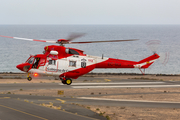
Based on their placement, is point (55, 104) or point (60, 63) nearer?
point (55, 104)

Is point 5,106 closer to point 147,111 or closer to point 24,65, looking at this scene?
point 24,65

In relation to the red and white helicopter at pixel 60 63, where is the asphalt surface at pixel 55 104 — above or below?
below

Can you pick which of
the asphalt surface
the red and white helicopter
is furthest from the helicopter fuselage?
the asphalt surface

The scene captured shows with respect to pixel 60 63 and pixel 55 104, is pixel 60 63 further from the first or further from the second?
pixel 55 104

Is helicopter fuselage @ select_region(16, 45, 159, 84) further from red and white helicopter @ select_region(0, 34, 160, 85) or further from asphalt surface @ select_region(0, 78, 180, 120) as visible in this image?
asphalt surface @ select_region(0, 78, 180, 120)

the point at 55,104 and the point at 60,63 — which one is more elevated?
the point at 60,63

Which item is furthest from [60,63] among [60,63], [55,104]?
[55,104]

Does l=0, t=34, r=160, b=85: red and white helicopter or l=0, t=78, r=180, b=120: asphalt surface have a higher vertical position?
l=0, t=34, r=160, b=85: red and white helicopter

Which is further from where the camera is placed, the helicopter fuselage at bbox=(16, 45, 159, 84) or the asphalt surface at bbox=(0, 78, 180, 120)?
the helicopter fuselage at bbox=(16, 45, 159, 84)

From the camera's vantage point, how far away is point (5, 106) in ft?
91.8

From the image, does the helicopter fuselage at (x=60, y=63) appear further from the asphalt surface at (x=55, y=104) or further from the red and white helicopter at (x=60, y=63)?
the asphalt surface at (x=55, y=104)

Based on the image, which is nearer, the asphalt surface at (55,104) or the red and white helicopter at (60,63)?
the asphalt surface at (55,104)

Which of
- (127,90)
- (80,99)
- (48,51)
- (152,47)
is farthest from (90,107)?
(127,90)

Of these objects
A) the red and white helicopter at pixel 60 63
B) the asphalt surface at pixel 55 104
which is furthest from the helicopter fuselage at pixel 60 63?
the asphalt surface at pixel 55 104
